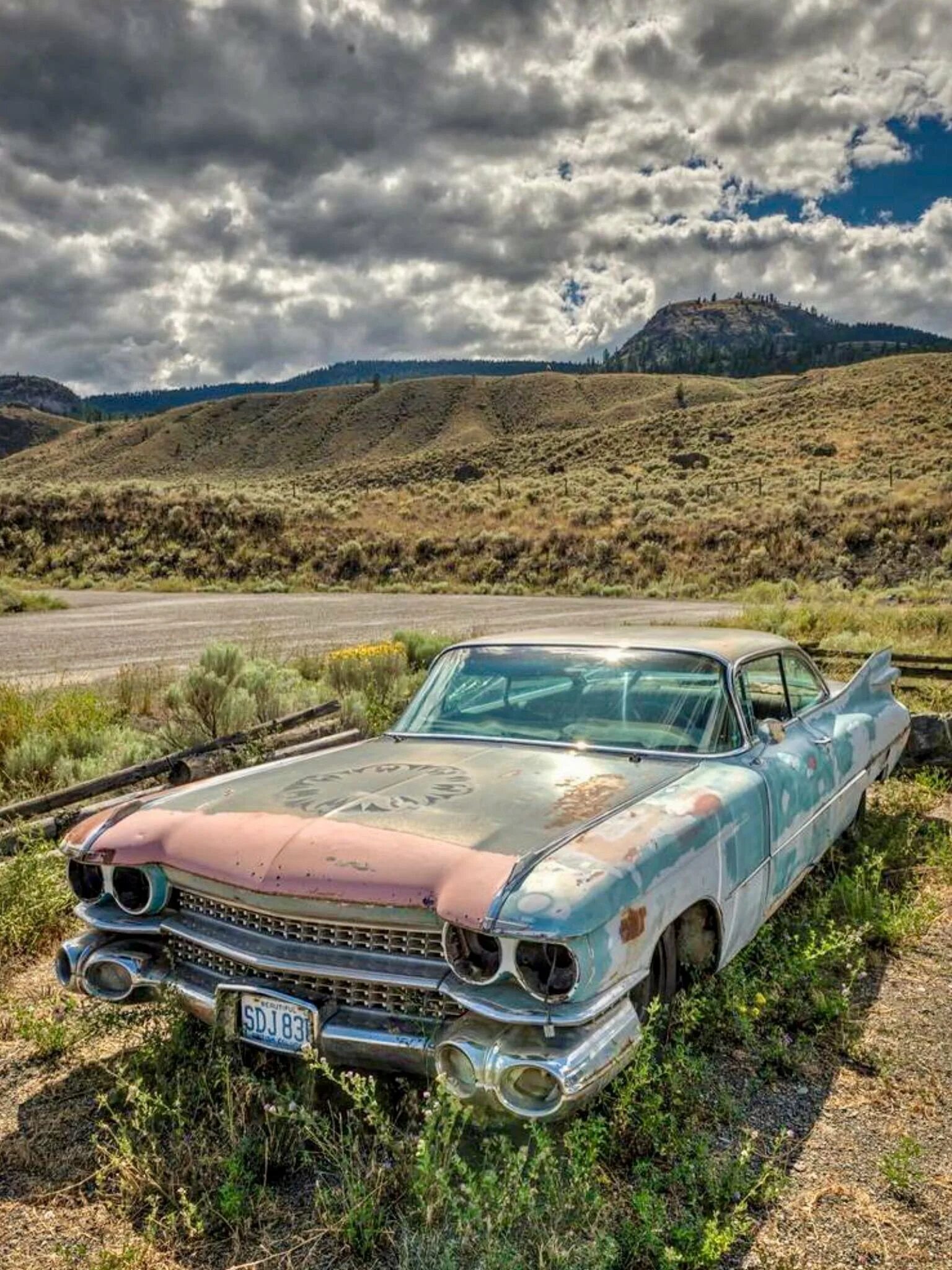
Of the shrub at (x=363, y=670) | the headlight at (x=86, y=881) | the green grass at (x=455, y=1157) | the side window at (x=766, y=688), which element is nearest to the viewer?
the green grass at (x=455, y=1157)

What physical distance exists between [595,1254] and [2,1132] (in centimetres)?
197

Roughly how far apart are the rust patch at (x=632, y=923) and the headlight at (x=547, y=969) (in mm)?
198

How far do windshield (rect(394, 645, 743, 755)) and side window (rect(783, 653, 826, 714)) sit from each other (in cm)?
96

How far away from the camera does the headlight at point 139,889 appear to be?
A: 126 inches

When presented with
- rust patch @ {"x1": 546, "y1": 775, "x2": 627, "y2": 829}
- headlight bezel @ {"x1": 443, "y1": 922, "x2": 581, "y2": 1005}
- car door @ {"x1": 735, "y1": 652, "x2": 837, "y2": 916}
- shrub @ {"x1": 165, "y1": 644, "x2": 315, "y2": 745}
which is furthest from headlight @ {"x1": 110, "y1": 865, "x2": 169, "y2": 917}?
shrub @ {"x1": 165, "y1": 644, "x2": 315, "y2": 745}

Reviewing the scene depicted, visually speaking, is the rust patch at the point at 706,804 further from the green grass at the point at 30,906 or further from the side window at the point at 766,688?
the green grass at the point at 30,906

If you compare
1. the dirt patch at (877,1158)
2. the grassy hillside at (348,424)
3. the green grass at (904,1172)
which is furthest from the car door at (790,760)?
the grassy hillside at (348,424)

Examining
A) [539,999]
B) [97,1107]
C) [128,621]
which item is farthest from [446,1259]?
[128,621]

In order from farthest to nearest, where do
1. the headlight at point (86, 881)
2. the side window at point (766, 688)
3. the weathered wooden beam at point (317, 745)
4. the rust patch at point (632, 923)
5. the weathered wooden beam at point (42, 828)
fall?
the weathered wooden beam at point (317, 745) → the weathered wooden beam at point (42, 828) → the side window at point (766, 688) → the headlight at point (86, 881) → the rust patch at point (632, 923)

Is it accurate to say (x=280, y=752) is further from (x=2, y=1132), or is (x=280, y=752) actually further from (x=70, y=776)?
(x=2, y=1132)

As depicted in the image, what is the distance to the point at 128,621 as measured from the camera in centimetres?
2020

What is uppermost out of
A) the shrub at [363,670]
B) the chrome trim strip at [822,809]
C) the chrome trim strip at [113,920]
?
the chrome trim strip at [113,920]

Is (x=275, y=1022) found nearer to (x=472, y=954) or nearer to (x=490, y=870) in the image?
(x=472, y=954)

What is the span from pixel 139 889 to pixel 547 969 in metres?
1.55
